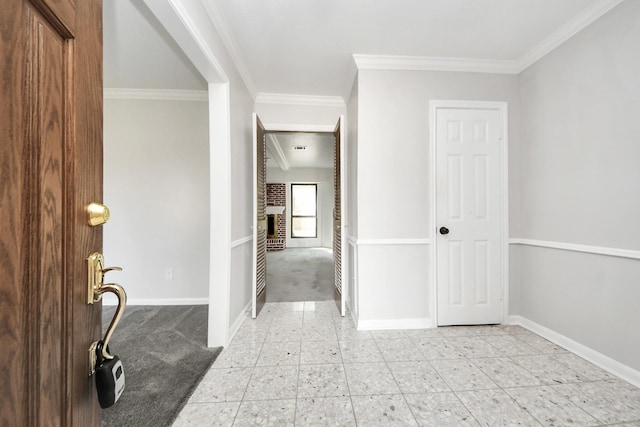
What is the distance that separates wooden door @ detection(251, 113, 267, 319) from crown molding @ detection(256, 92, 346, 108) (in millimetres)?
435

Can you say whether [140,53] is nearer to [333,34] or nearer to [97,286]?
[333,34]

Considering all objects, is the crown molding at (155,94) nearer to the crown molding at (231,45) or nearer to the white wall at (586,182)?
the crown molding at (231,45)

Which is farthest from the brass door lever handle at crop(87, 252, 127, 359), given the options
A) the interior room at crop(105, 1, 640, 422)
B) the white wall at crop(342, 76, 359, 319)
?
the white wall at crop(342, 76, 359, 319)

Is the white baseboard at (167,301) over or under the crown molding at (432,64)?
under

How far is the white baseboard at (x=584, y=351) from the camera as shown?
1.71 metres

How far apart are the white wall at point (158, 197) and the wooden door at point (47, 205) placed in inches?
105

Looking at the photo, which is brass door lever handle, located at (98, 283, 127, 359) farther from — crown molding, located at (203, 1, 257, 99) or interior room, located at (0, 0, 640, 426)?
crown molding, located at (203, 1, 257, 99)

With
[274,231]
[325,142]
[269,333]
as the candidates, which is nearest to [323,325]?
[269,333]

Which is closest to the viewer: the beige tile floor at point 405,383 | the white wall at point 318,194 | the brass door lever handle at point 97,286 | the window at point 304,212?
the brass door lever handle at point 97,286

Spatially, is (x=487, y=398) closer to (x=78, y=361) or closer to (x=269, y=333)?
(x=269, y=333)

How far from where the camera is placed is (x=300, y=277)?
14.8ft

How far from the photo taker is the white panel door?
2502mm

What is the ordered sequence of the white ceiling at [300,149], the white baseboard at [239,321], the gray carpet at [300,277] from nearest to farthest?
the white baseboard at [239,321]
the gray carpet at [300,277]
the white ceiling at [300,149]

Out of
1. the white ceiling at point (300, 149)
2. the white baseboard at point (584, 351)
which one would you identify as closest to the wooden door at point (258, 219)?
the white ceiling at point (300, 149)
